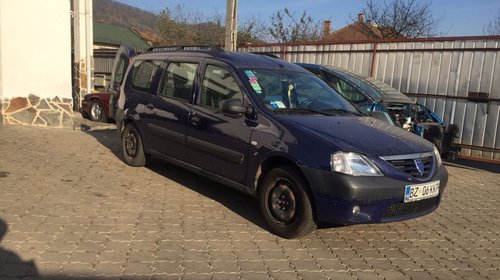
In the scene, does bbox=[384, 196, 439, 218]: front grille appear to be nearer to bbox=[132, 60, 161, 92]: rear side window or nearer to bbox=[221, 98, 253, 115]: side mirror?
bbox=[221, 98, 253, 115]: side mirror

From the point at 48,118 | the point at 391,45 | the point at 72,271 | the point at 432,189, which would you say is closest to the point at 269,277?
the point at 72,271

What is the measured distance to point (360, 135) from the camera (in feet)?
14.2

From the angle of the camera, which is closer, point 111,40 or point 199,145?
point 199,145

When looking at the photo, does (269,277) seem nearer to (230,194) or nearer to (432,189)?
(432,189)

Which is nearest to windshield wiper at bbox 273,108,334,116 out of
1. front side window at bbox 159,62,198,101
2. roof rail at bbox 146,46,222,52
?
front side window at bbox 159,62,198,101

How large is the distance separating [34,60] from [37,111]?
105 centimetres

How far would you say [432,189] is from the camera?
4.32 meters

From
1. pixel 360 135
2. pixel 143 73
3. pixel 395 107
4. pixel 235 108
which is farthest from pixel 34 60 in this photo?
pixel 360 135

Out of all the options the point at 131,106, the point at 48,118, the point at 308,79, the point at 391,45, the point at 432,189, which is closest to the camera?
the point at 432,189

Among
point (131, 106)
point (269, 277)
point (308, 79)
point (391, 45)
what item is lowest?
point (269, 277)

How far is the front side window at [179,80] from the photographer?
5621 mm

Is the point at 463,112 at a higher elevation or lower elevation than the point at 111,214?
higher

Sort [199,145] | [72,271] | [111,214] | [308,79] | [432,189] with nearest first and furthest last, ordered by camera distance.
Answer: [72,271] → [432,189] → [111,214] → [199,145] → [308,79]

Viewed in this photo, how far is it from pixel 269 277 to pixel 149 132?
10.9ft
